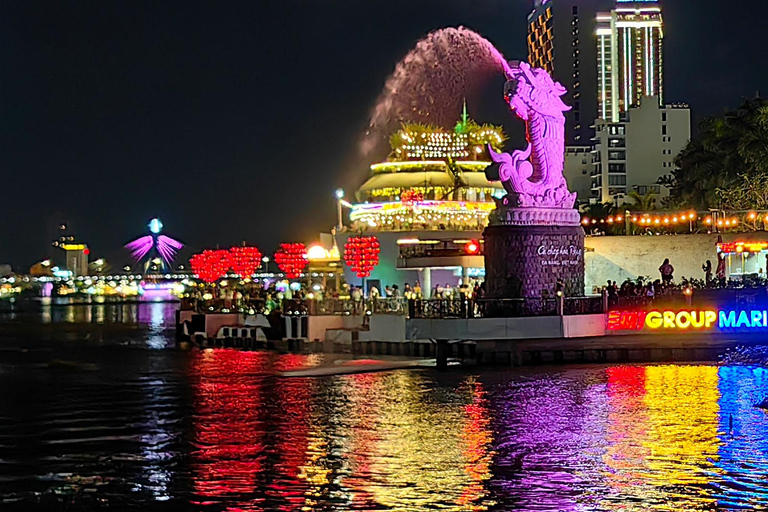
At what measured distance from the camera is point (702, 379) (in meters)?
36.4

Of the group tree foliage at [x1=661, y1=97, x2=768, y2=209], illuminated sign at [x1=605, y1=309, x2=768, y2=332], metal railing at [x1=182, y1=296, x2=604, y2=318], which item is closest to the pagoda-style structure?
tree foliage at [x1=661, y1=97, x2=768, y2=209]

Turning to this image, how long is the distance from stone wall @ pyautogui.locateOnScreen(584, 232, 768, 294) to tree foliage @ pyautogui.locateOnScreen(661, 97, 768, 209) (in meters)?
9.59

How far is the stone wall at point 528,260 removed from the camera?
42656 millimetres

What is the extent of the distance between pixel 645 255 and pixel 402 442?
30578 mm

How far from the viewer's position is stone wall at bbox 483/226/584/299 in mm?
42656

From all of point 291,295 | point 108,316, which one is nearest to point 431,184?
point 291,295

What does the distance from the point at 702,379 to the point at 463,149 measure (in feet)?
139

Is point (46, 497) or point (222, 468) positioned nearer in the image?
point (46, 497)

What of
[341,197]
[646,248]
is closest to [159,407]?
[646,248]

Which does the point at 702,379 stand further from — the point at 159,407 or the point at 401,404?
the point at 159,407

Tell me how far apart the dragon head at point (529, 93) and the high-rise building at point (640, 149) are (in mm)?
85765

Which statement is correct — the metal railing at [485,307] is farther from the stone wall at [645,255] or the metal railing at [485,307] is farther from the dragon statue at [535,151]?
the stone wall at [645,255]

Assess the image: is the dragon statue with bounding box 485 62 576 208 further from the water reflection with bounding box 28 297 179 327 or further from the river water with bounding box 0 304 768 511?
the water reflection with bounding box 28 297 179 327

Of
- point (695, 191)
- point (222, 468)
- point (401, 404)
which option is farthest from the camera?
point (695, 191)
